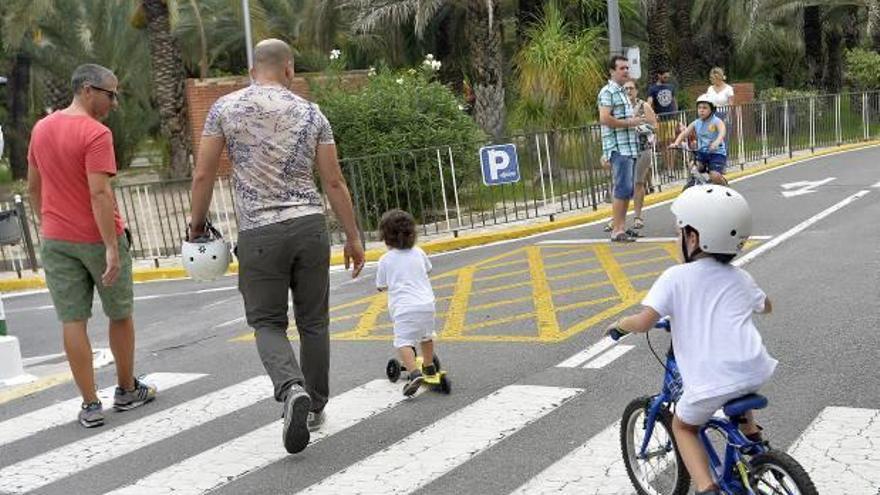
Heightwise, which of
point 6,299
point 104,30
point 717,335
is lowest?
point 6,299

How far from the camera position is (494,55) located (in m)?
19.3

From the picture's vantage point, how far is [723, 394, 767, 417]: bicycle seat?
3697 millimetres

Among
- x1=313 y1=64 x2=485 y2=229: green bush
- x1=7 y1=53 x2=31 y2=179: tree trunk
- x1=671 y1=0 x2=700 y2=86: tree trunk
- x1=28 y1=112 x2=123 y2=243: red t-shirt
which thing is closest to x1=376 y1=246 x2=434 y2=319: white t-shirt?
x1=28 y1=112 x2=123 y2=243: red t-shirt

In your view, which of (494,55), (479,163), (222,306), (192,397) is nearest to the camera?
(192,397)

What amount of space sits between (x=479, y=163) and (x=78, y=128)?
9126 millimetres

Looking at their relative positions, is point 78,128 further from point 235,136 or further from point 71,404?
point 71,404

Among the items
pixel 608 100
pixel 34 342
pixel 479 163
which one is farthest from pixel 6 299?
pixel 608 100

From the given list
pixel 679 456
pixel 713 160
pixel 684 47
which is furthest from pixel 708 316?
pixel 684 47

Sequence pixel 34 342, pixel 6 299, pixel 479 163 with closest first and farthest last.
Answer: pixel 34 342 → pixel 6 299 → pixel 479 163

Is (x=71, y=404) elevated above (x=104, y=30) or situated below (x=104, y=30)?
below

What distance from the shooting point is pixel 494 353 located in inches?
284

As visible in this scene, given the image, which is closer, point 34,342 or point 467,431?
point 467,431

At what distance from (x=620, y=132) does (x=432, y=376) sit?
6.19m

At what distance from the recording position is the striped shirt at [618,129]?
11609 mm
